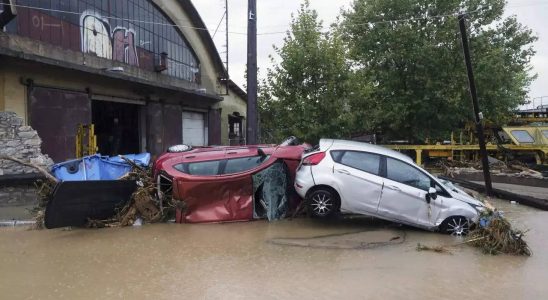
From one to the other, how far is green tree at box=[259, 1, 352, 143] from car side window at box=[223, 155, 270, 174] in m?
8.47

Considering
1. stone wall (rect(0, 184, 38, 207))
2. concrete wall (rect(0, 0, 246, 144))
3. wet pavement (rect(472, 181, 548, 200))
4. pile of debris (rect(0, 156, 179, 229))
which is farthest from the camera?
wet pavement (rect(472, 181, 548, 200))

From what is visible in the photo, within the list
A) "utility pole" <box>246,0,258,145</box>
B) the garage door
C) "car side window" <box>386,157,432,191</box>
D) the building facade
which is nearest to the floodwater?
"car side window" <box>386,157,432,191</box>

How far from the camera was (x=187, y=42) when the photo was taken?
25.2 metres

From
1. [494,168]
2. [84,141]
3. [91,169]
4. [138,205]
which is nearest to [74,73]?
[84,141]

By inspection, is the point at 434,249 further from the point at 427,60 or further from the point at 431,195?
the point at 427,60

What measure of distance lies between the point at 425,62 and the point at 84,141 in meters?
17.8

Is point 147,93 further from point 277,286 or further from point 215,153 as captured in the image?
point 277,286

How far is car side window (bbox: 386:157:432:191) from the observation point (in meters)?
9.45

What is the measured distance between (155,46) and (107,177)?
12.7 m

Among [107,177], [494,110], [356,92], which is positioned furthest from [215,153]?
[494,110]

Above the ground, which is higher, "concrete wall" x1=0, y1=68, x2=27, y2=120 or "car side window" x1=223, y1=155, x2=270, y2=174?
"concrete wall" x1=0, y1=68, x2=27, y2=120

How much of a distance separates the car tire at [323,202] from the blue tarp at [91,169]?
12.7 ft

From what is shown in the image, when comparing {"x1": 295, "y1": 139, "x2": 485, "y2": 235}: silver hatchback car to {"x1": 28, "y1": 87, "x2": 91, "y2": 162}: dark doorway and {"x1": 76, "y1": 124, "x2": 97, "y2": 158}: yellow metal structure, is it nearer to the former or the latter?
{"x1": 28, "y1": 87, "x2": 91, "y2": 162}: dark doorway

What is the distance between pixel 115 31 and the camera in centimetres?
1895
